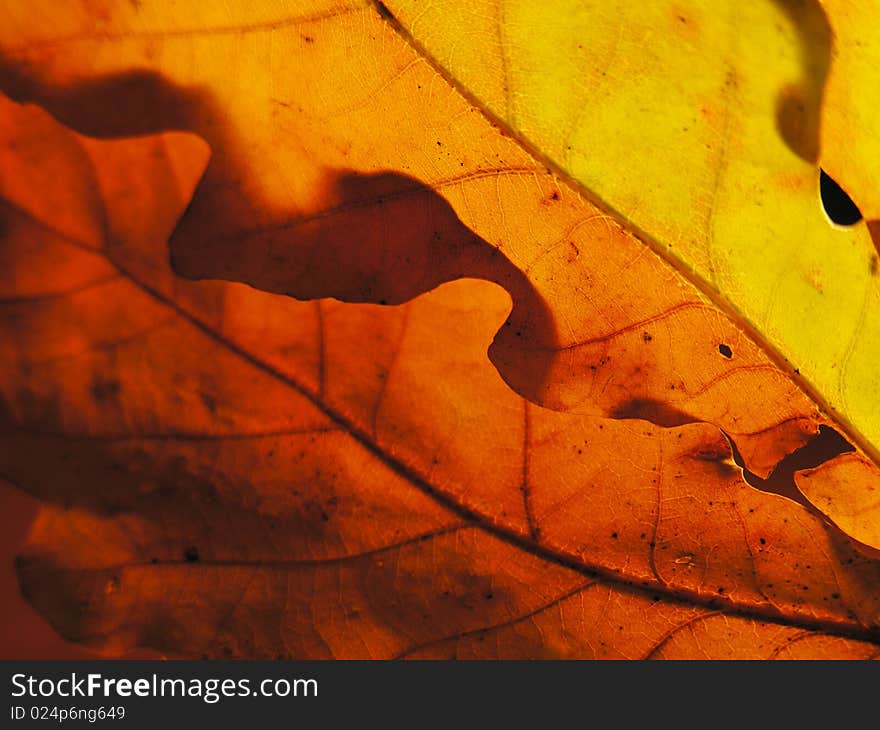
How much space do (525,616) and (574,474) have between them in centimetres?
8

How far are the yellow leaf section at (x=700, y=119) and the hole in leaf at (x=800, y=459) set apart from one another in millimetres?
61

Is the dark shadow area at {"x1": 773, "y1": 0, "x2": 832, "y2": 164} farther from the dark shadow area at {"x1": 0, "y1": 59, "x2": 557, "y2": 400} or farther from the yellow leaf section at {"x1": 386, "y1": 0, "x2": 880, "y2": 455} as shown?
the dark shadow area at {"x1": 0, "y1": 59, "x2": 557, "y2": 400}

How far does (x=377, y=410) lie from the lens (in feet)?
1.36

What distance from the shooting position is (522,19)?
0.36 m

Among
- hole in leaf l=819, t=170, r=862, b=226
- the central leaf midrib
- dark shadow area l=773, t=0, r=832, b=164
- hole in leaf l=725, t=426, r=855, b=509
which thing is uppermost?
dark shadow area l=773, t=0, r=832, b=164

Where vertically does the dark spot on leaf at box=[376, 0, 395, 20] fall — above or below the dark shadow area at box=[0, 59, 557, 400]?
above

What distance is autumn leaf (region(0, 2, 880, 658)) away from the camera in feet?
1.30

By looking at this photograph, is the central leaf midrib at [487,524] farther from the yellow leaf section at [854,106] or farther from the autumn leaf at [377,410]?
the yellow leaf section at [854,106]

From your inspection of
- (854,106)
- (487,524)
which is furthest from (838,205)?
(487,524)

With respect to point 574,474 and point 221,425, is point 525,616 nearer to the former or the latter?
point 574,474

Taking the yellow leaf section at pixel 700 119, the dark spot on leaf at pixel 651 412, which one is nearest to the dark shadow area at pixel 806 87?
the yellow leaf section at pixel 700 119

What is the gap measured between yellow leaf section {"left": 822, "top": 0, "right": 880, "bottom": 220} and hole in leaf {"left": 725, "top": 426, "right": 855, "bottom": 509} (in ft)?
0.40

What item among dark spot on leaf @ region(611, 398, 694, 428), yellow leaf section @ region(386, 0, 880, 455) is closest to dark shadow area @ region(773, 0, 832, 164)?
yellow leaf section @ region(386, 0, 880, 455)

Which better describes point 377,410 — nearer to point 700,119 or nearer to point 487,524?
point 487,524
